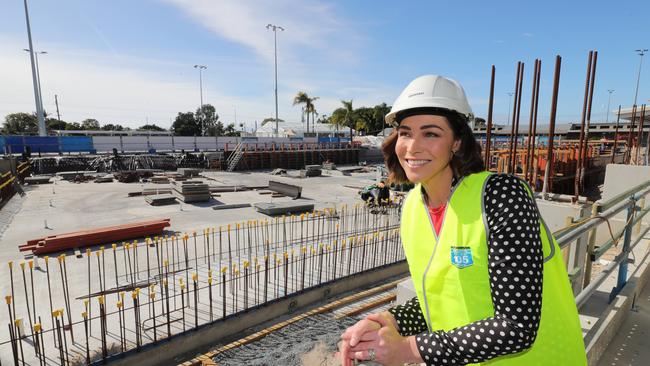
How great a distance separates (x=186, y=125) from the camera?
8088 cm

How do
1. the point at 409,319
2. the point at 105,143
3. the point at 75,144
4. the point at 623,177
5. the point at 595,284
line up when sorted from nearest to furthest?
the point at 409,319, the point at 595,284, the point at 623,177, the point at 75,144, the point at 105,143

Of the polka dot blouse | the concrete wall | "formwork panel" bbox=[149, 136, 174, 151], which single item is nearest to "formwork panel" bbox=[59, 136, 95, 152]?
"formwork panel" bbox=[149, 136, 174, 151]

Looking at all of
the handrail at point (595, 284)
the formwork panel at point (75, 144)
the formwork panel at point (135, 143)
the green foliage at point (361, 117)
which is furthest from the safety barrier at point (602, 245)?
the green foliage at point (361, 117)

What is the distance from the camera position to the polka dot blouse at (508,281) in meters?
1.11

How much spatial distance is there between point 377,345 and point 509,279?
1.79 ft

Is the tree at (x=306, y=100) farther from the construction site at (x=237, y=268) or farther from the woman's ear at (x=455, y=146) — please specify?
the woman's ear at (x=455, y=146)

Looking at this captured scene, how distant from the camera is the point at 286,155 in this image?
1479 inches

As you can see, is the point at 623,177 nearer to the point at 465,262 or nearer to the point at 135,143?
the point at 465,262

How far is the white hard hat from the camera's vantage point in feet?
4.62

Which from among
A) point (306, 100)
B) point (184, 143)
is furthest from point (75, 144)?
point (306, 100)

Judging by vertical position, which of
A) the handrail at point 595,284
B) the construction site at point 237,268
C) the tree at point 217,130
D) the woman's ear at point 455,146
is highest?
the tree at point 217,130

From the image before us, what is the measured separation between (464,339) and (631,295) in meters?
3.47

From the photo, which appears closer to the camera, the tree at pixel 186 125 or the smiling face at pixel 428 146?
the smiling face at pixel 428 146

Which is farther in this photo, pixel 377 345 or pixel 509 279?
pixel 377 345
